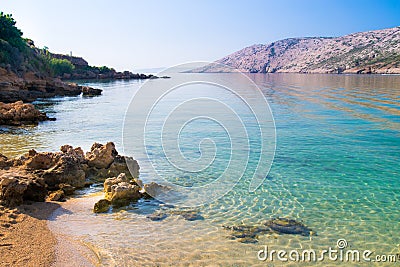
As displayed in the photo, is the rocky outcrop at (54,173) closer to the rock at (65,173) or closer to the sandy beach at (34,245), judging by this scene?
the rock at (65,173)

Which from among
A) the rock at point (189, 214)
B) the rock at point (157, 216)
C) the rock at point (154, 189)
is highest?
the rock at point (154, 189)

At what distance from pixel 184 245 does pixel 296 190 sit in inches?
180

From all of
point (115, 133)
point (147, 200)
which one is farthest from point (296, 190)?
point (115, 133)

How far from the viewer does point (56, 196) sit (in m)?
9.13

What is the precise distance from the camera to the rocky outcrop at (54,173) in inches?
334

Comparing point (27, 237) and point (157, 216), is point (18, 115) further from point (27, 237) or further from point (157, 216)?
point (27, 237)

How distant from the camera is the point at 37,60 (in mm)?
59500

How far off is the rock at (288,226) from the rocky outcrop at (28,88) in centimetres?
3141

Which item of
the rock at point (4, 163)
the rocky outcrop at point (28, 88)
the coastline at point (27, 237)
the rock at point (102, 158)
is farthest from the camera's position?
the rocky outcrop at point (28, 88)

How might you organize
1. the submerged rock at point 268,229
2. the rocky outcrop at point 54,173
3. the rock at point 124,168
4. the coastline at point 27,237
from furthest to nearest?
the rock at point 124,168 < the rocky outcrop at point 54,173 < the submerged rock at point 268,229 < the coastline at point 27,237

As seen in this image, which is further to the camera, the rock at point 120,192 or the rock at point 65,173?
the rock at point 65,173

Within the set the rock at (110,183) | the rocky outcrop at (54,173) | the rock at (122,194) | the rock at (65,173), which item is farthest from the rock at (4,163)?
the rock at (122,194)

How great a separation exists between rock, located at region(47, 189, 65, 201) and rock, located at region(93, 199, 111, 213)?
1.21 metres

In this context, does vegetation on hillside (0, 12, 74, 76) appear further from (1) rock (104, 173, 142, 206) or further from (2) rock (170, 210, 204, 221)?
(2) rock (170, 210, 204, 221)
